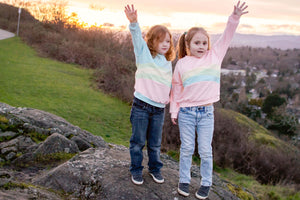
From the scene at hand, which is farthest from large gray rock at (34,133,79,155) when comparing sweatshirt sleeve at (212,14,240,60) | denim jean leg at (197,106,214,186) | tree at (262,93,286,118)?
tree at (262,93,286,118)

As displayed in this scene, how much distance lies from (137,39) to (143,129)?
92 cm

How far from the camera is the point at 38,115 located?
521 centimetres

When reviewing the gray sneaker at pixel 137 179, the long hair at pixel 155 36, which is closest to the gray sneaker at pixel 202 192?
the gray sneaker at pixel 137 179

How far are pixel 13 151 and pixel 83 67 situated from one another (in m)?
15.9

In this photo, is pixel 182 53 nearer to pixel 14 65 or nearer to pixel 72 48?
pixel 14 65

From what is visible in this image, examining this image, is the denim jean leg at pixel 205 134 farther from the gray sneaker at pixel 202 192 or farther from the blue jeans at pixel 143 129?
the blue jeans at pixel 143 129

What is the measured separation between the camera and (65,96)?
12047mm

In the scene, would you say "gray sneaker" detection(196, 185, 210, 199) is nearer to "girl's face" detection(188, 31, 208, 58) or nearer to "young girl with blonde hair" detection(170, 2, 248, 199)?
"young girl with blonde hair" detection(170, 2, 248, 199)

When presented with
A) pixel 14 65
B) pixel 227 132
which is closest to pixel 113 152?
pixel 227 132

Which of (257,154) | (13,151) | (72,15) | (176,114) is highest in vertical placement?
(72,15)

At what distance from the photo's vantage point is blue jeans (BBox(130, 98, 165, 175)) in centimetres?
307

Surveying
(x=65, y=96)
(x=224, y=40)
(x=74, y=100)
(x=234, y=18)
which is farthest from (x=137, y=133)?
(x=65, y=96)

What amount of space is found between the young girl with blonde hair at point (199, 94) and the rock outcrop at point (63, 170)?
1.36 ft

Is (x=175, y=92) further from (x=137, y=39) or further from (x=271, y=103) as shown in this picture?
(x=271, y=103)
